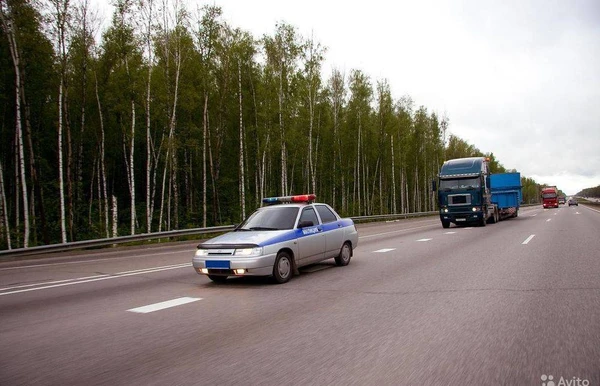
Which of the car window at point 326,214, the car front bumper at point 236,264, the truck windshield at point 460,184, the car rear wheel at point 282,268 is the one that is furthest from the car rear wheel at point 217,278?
the truck windshield at point 460,184

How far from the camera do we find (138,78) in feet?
87.2

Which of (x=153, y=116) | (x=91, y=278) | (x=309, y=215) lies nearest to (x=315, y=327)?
(x=309, y=215)

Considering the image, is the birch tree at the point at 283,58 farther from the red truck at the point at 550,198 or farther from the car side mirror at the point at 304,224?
the red truck at the point at 550,198

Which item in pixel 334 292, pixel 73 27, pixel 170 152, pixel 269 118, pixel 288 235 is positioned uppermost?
pixel 73 27

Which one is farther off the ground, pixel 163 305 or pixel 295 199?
pixel 295 199

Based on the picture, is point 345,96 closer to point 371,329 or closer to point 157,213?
point 157,213

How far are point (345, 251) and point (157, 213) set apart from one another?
32426 mm

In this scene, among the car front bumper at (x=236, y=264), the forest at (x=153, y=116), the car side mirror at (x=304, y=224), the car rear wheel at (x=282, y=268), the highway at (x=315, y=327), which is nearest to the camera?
the highway at (x=315, y=327)

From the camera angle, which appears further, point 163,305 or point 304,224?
point 304,224

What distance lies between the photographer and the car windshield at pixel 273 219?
8844 mm

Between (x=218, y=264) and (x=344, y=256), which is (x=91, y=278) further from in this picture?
(x=344, y=256)

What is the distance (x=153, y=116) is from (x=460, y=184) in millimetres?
20089

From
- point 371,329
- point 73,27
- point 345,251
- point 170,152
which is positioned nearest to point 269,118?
point 170,152

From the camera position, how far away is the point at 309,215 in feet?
31.2
